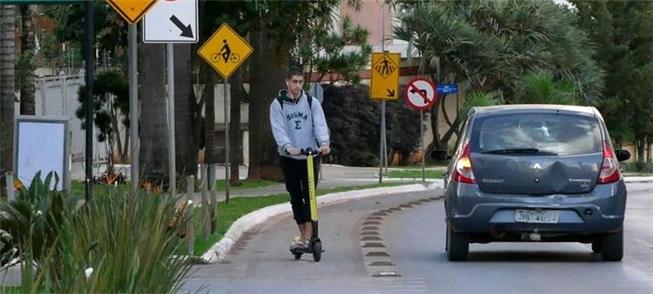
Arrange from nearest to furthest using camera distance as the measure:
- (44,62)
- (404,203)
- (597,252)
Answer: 1. (597,252)
2. (404,203)
3. (44,62)

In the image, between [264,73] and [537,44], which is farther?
[537,44]

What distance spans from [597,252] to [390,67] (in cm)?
1562

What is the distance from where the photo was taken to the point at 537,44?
154ft

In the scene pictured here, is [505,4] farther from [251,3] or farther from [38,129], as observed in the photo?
[38,129]

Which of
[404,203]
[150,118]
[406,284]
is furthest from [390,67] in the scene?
[406,284]

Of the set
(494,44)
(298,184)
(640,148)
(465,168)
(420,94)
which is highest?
(494,44)

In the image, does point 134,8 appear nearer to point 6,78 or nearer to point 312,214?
point 312,214

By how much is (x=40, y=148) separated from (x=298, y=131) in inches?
110

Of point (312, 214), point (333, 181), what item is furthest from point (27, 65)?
point (312, 214)

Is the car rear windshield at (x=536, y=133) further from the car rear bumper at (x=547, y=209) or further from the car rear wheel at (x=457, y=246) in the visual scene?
the car rear wheel at (x=457, y=246)

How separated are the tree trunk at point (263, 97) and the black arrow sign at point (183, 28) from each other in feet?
41.5

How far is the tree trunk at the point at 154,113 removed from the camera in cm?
2184

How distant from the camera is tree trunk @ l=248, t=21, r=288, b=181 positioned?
27500 mm

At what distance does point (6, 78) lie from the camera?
20.7m
